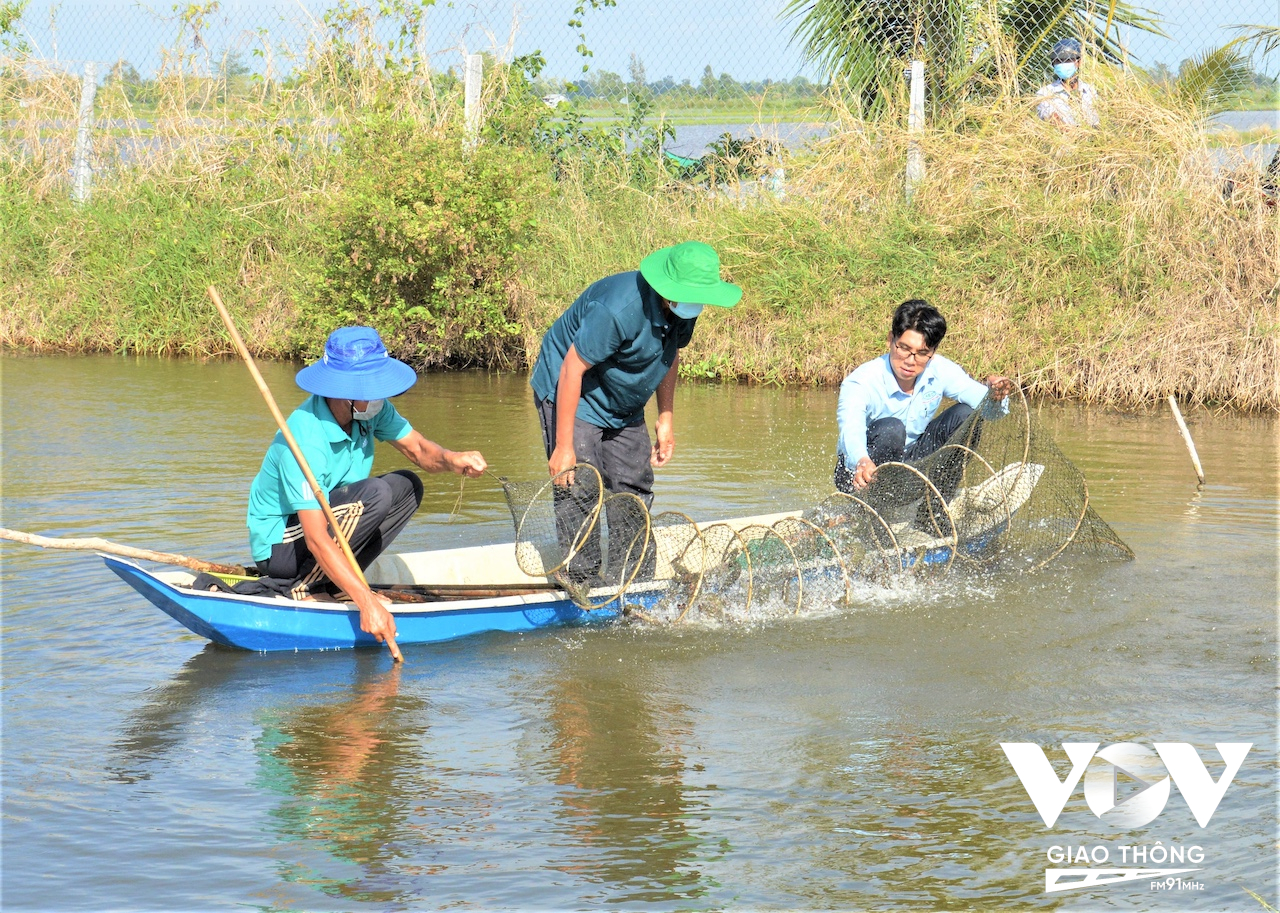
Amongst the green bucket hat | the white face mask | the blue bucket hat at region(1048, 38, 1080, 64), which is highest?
the blue bucket hat at region(1048, 38, 1080, 64)

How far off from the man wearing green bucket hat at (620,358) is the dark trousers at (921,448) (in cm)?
122

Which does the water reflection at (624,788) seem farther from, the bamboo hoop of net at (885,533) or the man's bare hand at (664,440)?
the bamboo hoop of net at (885,533)

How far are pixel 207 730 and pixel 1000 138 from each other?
9.83m

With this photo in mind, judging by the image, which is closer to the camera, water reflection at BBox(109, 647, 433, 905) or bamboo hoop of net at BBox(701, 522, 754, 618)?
water reflection at BBox(109, 647, 433, 905)

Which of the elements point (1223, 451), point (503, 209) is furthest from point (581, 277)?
point (1223, 451)

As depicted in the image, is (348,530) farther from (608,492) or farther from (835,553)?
(835,553)

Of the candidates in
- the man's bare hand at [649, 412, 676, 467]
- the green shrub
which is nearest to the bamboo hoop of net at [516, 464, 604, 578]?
the man's bare hand at [649, 412, 676, 467]

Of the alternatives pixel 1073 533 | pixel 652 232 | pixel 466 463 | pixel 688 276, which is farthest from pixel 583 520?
pixel 652 232

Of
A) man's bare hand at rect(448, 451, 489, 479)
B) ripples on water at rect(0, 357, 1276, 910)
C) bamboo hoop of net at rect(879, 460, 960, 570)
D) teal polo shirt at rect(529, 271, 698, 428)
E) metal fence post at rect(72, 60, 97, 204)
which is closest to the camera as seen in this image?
ripples on water at rect(0, 357, 1276, 910)

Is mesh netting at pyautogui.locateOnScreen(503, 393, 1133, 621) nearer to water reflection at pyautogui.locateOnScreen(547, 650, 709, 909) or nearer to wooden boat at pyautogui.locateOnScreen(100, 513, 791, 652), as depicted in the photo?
wooden boat at pyautogui.locateOnScreen(100, 513, 791, 652)

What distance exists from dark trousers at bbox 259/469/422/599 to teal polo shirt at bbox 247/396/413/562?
1.8 inches

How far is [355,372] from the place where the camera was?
17.6 ft

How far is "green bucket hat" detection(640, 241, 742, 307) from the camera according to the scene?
5555mm

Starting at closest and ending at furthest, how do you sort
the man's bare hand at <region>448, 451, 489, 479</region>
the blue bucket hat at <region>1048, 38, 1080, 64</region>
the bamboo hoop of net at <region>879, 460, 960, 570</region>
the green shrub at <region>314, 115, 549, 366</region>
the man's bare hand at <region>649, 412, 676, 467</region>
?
the man's bare hand at <region>448, 451, 489, 479</region> < the bamboo hoop of net at <region>879, 460, 960, 570</region> < the man's bare hand at <region>649, 412, 676, 467</region> < the green shrub at <region>314, 115, 549, 366</region> < the blue bucket hat at <region>1048, 38, 1080, 64</region>
